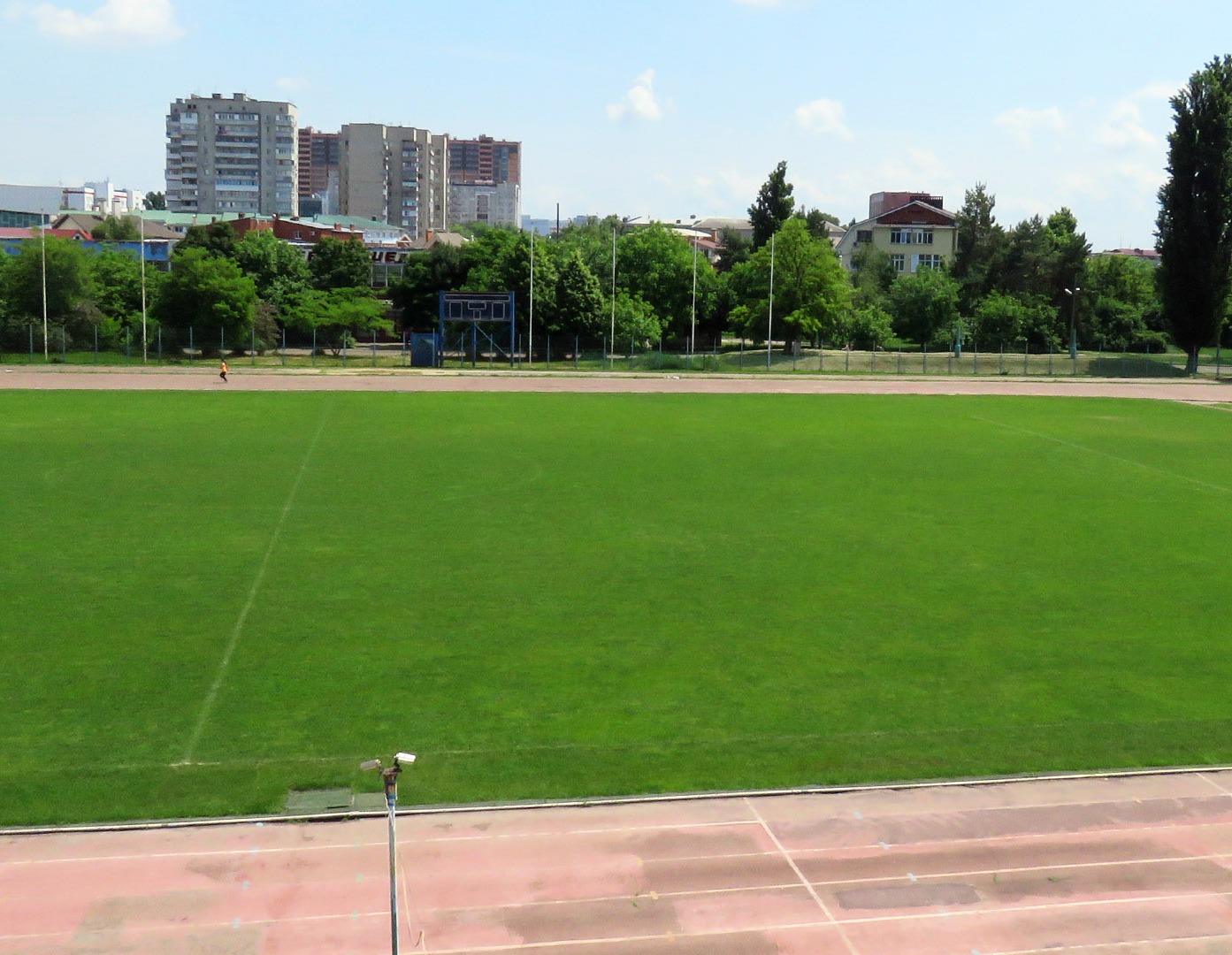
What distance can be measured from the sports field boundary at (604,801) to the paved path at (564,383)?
48103 millimetres

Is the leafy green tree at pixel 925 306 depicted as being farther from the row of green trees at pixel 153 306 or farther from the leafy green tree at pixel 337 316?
the row of green trees at pixel 153 306

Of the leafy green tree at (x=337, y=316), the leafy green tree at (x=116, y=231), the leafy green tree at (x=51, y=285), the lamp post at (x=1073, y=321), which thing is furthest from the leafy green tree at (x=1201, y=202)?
the leafy green tree at (x=116, y=231)

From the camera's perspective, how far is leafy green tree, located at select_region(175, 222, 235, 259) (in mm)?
97562

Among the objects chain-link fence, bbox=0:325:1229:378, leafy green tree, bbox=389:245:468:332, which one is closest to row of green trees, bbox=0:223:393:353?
chain-link fence, bbox=0:325:1229:378

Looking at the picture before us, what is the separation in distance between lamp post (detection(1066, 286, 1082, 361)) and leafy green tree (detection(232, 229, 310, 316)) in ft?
195

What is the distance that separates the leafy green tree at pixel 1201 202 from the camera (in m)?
81.0

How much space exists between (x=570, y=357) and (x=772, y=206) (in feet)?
80.5

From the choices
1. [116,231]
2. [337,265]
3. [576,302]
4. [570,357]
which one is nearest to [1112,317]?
[570,357]

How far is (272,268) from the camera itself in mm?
95000

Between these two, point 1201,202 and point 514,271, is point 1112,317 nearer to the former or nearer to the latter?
point 1201,202

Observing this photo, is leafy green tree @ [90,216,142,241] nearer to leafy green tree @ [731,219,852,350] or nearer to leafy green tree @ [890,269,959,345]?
leafy green tree @ [731,219,852,350]

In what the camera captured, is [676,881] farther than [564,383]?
No

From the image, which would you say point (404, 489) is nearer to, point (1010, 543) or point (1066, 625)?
point (1010, 543)

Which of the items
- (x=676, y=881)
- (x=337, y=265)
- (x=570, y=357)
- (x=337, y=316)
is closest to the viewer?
(x=676, y=881)
